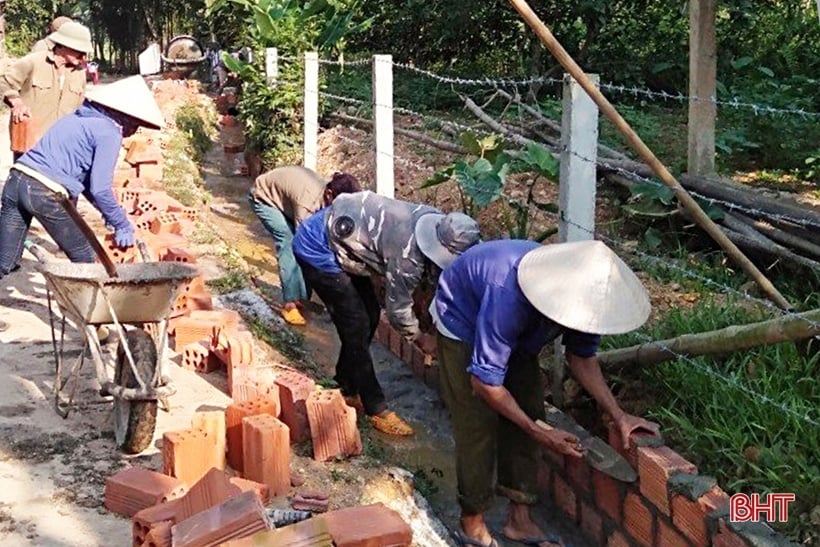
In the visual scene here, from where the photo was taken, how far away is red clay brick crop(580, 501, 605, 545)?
4117 mm

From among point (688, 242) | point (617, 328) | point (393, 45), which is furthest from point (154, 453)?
point (393, 45)

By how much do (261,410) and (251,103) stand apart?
6.77 metres

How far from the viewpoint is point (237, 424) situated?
13.0ft

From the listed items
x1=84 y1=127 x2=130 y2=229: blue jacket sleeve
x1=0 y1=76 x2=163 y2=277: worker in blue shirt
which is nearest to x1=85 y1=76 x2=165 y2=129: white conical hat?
x1=0 y1=76 x2=163 y2=277: worker in blue shirt

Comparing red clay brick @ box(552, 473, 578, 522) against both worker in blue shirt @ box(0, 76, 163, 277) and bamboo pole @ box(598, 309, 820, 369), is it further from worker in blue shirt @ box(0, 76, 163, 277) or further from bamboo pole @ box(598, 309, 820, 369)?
worker in blue shirt @ box(0, 76, 163, 277)

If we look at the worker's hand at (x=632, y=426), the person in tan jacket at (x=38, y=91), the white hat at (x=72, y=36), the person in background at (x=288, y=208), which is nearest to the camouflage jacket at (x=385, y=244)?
the worker's hand at (x=632, y=426)

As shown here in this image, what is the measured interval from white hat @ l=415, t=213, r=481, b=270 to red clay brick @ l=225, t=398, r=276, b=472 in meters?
0.96

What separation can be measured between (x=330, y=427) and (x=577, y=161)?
5.15 ft

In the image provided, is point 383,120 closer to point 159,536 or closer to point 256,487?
point 256,487

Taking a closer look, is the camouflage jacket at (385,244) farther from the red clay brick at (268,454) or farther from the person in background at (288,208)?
the person in background at (288,208)

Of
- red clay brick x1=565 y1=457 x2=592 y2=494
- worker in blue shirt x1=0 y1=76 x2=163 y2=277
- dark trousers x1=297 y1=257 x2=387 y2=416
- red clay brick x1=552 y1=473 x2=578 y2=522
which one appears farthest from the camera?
dark trousers x1=297 y1=257 x2=387 y2=416

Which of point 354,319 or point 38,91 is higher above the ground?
point 38,91

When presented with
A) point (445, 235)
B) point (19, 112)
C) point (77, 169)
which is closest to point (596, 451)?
point (445, 235)

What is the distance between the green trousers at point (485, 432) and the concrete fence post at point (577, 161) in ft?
2.40
